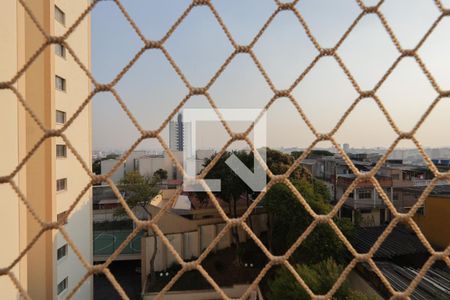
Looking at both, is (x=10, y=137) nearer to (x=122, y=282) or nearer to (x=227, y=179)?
(x=227, y=179)

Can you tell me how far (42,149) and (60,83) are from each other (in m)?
1.16

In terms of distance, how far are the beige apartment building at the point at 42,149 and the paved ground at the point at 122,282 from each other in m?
0.70

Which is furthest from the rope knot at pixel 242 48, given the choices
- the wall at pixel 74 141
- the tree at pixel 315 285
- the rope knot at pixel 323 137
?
the wall at pixel 74 141

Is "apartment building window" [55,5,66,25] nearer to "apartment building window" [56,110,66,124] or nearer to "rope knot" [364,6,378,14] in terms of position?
"apartment building window" [56,110,66,124]

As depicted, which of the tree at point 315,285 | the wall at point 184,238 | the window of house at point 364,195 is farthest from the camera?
the window of house at point 364,195

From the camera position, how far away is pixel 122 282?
476cm

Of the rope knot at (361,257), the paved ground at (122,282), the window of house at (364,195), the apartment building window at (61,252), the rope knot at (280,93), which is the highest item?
the rope knot at (280,93)

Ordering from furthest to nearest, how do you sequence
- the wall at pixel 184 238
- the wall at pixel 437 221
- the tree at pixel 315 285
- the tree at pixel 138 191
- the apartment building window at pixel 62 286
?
the wall at pixel 184 238 → the tree at pixel 138 191 → the wall at pixel 437 221 → the apartment building window at pixel 62 286 → the tree at pixel 315 285

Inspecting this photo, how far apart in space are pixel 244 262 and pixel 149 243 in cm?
163

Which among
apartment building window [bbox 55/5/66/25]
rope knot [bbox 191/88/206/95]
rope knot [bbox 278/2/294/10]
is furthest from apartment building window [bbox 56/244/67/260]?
rope knot [bbox 278/2/294/10]

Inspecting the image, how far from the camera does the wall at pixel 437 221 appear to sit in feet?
13.2

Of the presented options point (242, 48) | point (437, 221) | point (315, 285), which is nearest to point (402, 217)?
point (242, 48)

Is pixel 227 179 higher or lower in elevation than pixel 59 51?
lower

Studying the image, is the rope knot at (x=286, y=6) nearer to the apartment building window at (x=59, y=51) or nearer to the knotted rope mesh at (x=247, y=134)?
the knotted rope mesh at (x=247, y=134)
